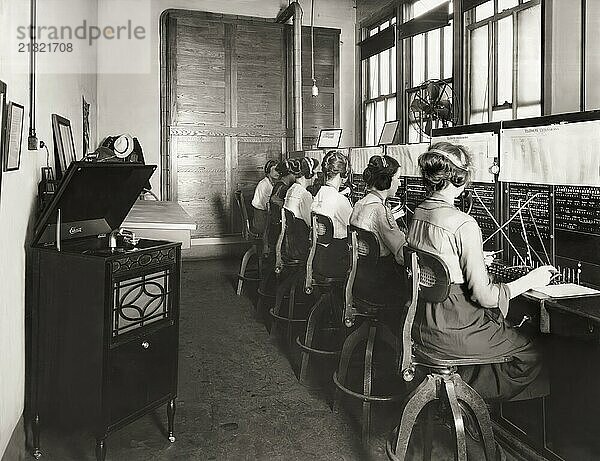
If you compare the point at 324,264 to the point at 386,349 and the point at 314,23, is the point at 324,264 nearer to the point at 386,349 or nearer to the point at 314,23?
the point at 386,349

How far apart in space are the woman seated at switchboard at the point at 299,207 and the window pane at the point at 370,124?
2.57 m

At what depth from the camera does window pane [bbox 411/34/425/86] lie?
6.31 metres

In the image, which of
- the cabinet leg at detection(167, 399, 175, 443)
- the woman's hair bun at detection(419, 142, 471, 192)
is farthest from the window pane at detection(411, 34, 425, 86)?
the cabinet leg at detection(167, 399, 175, 443)

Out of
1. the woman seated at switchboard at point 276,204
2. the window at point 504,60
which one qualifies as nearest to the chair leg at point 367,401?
the woman seated at switchboard at point 276,204

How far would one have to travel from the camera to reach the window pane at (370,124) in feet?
25.5

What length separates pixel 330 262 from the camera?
3611 millimetres

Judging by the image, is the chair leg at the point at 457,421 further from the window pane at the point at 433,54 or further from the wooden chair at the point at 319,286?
the window pane at the point at 433,54

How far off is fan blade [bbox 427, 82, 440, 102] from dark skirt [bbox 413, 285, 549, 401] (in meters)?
3.01

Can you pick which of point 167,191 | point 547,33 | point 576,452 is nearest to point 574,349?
point 576,452

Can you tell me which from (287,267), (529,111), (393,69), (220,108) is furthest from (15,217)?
(393,69)

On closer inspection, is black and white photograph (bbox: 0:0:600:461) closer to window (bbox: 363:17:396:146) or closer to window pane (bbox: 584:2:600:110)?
window pane (bbox: 584:2:600:110)

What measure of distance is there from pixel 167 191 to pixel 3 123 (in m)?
5.43

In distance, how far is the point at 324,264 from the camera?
361 centimetres

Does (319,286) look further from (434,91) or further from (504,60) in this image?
(504,60)
